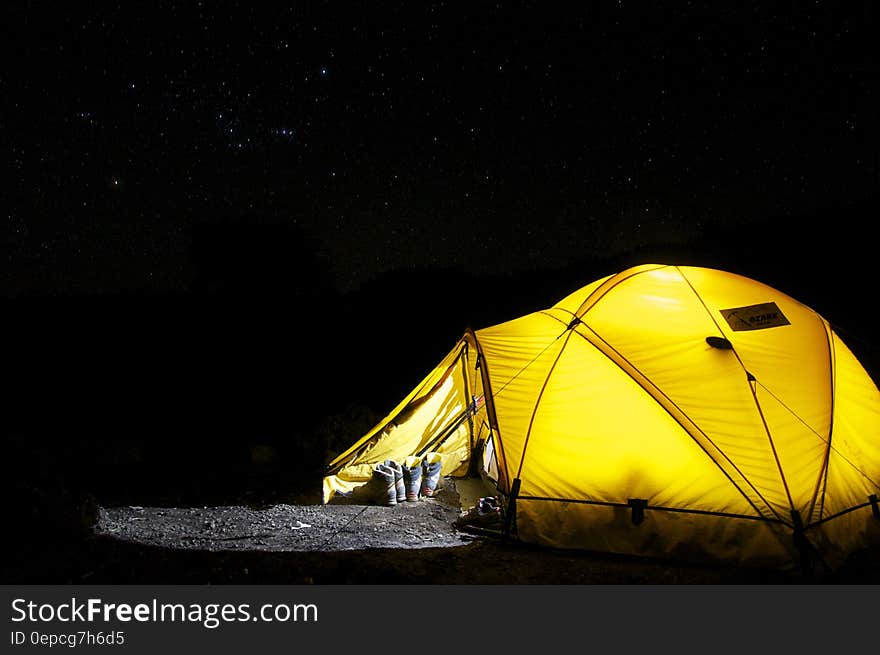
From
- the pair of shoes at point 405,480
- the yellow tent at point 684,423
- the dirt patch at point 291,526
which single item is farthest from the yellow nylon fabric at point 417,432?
the yellow tent at point 684,423

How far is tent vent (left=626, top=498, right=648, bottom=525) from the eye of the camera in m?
6.09

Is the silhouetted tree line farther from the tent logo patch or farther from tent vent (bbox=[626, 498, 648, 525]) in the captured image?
tent vent (bbox=[626, 498, 648, 525])

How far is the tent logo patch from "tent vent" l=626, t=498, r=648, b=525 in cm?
232

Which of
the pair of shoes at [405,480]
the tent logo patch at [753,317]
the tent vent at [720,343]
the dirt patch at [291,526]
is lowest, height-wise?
the dirt patch at [291,526]

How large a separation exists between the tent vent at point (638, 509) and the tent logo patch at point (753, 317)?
7.60 feet

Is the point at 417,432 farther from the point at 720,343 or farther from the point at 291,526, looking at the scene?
the point at 720,343

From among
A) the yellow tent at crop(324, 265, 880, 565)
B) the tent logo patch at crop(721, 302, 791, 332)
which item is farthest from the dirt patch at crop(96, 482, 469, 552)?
the tent logo patch at crop(721, 302, 791, 332)

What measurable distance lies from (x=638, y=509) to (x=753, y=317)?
2.71 m

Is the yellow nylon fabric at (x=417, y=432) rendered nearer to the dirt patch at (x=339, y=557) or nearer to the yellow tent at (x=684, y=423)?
the dirt patch at (x=339, y=557)

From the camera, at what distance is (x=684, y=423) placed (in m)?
6.20

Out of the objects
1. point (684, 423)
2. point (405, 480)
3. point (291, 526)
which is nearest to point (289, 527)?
point (291, 526)

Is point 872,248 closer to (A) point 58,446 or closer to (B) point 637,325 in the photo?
(B) point 637,325

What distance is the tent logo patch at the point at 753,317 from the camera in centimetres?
680
